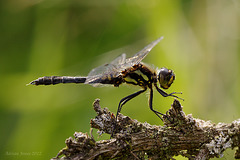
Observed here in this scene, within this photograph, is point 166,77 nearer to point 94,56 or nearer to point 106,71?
point 106,71

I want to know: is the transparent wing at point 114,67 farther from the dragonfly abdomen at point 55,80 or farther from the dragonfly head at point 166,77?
the dragonfly head at point 166,77

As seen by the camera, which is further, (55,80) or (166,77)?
(55,80)

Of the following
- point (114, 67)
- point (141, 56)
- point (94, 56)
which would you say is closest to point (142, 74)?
point (141, 56)

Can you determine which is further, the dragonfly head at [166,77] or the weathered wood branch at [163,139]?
the dragonfly head at [166,77]

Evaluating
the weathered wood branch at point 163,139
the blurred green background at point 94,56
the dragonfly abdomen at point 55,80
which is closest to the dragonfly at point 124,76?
the dragonfly abdomen at point 55,80

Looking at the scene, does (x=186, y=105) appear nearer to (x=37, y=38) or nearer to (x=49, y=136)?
(x=49, y=136)

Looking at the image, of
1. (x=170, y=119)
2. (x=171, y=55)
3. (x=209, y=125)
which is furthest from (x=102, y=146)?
(x=171, y=55)

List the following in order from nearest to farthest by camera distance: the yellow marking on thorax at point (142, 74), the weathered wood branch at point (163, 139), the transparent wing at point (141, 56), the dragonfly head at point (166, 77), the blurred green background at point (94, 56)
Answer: the weathered wood branch at point (163, 139)
the dragonfly head at point (166, 77)
the blurred green background at point (94, 56)
the transparent wing at point (141, 56)
the yellow marking on thorax at point (142, 74)
